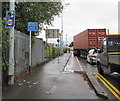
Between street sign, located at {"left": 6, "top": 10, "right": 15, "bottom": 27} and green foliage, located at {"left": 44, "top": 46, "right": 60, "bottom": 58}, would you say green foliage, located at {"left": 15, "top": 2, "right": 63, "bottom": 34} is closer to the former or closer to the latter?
street sign, located at {"left": 6, "top": 10, "right": 15, "bottom": 27}

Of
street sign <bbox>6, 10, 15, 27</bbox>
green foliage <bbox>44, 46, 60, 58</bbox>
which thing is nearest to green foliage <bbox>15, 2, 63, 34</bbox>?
street sign <bbox>6, 10, 15, 27</bbox>

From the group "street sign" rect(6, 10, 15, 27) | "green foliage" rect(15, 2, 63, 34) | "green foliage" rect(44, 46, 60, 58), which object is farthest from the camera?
"green foliage" rect(44, 46, 60, 58)

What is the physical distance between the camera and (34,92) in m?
5.14

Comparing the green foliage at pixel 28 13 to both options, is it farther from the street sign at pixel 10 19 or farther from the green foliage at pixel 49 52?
the green foliage at pixel 49 52

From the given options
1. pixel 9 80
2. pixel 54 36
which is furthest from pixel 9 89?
pixel 54 36

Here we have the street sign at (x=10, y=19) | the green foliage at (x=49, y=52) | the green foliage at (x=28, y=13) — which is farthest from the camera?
the green foliage at (x=49, y=52)

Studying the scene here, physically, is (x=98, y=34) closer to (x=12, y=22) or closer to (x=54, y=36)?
(x=54, y=36)

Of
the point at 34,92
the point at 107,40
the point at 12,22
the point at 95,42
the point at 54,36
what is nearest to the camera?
the point at 34,92

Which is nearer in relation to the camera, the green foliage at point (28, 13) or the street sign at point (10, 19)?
the street sign at point (10, 19)

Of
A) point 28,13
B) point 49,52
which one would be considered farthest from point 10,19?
point 49,52

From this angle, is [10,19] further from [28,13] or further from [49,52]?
[49,52]

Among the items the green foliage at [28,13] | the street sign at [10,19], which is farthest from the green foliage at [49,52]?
the street sign at [10,19]

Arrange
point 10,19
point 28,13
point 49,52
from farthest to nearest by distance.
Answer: point 49,52 < point 28,13 < point 10,19

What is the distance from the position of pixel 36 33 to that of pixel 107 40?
214 inches
